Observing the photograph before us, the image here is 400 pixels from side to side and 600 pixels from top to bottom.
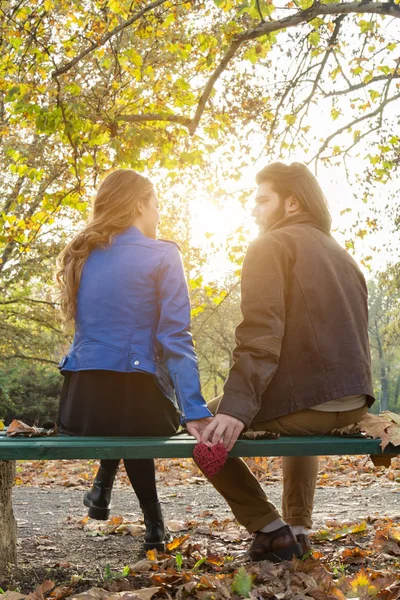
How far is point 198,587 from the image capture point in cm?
287

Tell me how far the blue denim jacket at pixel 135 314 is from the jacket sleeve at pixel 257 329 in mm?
312

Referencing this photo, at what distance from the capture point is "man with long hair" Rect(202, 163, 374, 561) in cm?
277

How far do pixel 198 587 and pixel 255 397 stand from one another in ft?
2.86

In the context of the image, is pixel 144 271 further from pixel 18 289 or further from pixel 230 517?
pixel 18 289

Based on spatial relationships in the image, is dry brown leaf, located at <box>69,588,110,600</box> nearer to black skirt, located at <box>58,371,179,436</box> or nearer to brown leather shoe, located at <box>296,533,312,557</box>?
black skirt, located at <box>58,371,179,436</box>

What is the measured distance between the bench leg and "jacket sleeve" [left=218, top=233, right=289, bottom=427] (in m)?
1.35

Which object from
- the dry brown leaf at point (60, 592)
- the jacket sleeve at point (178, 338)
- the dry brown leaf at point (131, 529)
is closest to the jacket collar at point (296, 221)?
the jacket sleeve at point (178, 338)

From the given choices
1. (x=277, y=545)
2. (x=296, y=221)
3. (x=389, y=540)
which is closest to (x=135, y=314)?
(x=296, y=221)

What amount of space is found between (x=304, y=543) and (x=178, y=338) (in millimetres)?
1229

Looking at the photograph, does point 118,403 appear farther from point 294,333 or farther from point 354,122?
point 354,122

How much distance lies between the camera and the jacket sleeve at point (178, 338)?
2.87m

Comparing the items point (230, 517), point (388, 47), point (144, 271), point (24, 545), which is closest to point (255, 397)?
point (144, 271)

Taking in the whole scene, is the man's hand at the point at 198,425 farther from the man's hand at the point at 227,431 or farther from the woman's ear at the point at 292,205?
the woman's ear at the point at 292,205

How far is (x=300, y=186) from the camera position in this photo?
3328 millimetres
